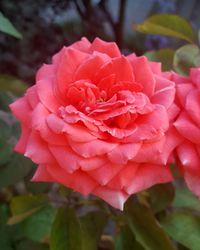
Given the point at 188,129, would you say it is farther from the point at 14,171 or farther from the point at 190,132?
the point at 14,171

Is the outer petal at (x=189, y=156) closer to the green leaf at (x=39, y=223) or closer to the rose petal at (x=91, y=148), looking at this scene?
the rose petal at (x=91, y=148)

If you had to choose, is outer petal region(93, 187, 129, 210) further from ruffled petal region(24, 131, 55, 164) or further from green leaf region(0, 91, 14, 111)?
green leaf region(0, 91, 14, 111)

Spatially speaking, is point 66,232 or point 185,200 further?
point 185,200

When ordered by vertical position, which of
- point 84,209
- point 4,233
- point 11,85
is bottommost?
point 84,209

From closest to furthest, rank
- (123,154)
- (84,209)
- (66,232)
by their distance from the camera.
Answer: (123,154) → (66,232) → (84,209)

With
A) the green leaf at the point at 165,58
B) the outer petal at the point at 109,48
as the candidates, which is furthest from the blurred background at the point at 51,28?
the outer petal at the point at 109,48

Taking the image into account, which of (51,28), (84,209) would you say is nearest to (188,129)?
(84,209)

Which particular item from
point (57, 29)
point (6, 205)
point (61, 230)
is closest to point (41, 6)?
point (57, 29)

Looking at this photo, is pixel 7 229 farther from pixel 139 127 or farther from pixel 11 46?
pixel 11 46
